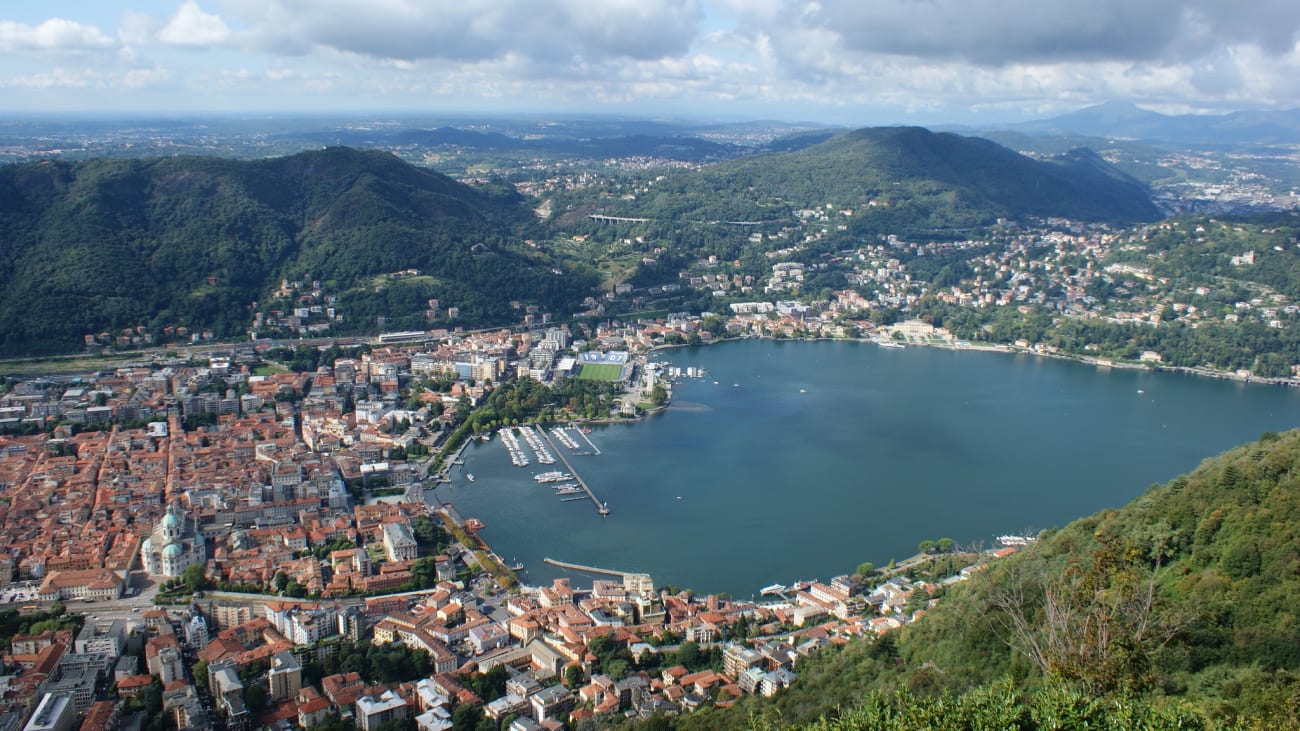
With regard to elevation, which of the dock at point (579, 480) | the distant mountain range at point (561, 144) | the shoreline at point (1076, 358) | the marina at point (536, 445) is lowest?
the shoreline at point (1076, 358)

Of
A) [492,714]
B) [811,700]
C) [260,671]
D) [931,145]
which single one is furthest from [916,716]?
[931,145]

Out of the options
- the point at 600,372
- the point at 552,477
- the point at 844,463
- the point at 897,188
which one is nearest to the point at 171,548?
the point at 552,477

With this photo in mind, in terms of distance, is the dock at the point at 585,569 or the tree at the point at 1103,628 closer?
the tree at the point at 1103,628

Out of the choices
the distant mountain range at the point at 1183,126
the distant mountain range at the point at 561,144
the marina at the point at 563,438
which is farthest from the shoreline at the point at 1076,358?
the distant mountain range at the point at 1183,126

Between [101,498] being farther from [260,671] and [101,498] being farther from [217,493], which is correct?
[260,671]

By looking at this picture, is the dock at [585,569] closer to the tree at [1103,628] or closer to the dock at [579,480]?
the dock at [579,480]

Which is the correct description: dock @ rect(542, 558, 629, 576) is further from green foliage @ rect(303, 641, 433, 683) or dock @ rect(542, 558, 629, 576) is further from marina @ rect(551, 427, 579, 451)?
marina @ rect(551, 427, 579, 451)
